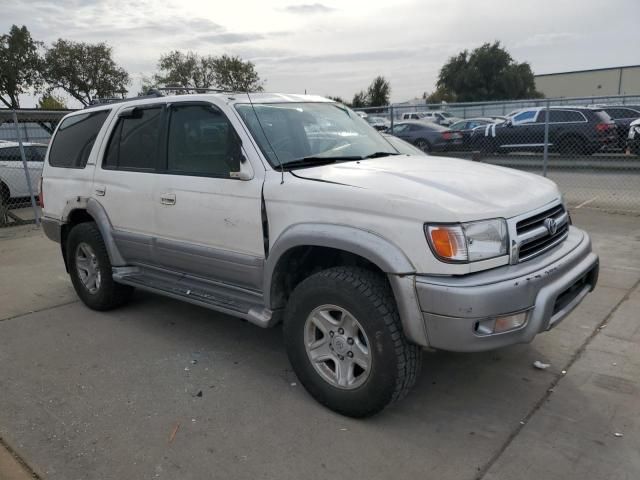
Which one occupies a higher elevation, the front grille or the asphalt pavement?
the front grille

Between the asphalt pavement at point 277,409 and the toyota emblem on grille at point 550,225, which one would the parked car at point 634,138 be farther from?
the toyota emblem on grille at point 550,225

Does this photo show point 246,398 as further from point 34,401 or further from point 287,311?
point 34,401

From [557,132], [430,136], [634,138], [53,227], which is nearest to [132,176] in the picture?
[53,227]

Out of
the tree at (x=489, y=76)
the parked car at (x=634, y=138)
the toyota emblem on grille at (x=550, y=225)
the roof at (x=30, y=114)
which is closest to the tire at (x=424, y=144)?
the parked car at (x=634, y=138)

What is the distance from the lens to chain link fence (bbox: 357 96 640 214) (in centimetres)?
1146

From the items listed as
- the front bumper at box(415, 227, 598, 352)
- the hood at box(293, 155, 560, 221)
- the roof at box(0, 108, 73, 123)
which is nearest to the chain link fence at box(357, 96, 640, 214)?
the roof at box(0, 108, 73, 123)

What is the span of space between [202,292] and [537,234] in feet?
7.58

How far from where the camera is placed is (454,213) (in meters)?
2.70

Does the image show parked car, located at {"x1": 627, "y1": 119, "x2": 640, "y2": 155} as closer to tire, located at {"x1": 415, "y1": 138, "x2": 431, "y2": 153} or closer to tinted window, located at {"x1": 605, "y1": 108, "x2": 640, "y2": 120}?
tinted window, located at {"x1": 605, "y1": 108, "x2": 640, "y2": 120}

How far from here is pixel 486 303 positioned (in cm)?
262

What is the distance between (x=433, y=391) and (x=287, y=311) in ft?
3.52

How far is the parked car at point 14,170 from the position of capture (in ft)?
35.1

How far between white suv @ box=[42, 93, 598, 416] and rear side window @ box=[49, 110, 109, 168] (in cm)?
7

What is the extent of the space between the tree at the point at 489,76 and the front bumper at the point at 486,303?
54.9 meters
